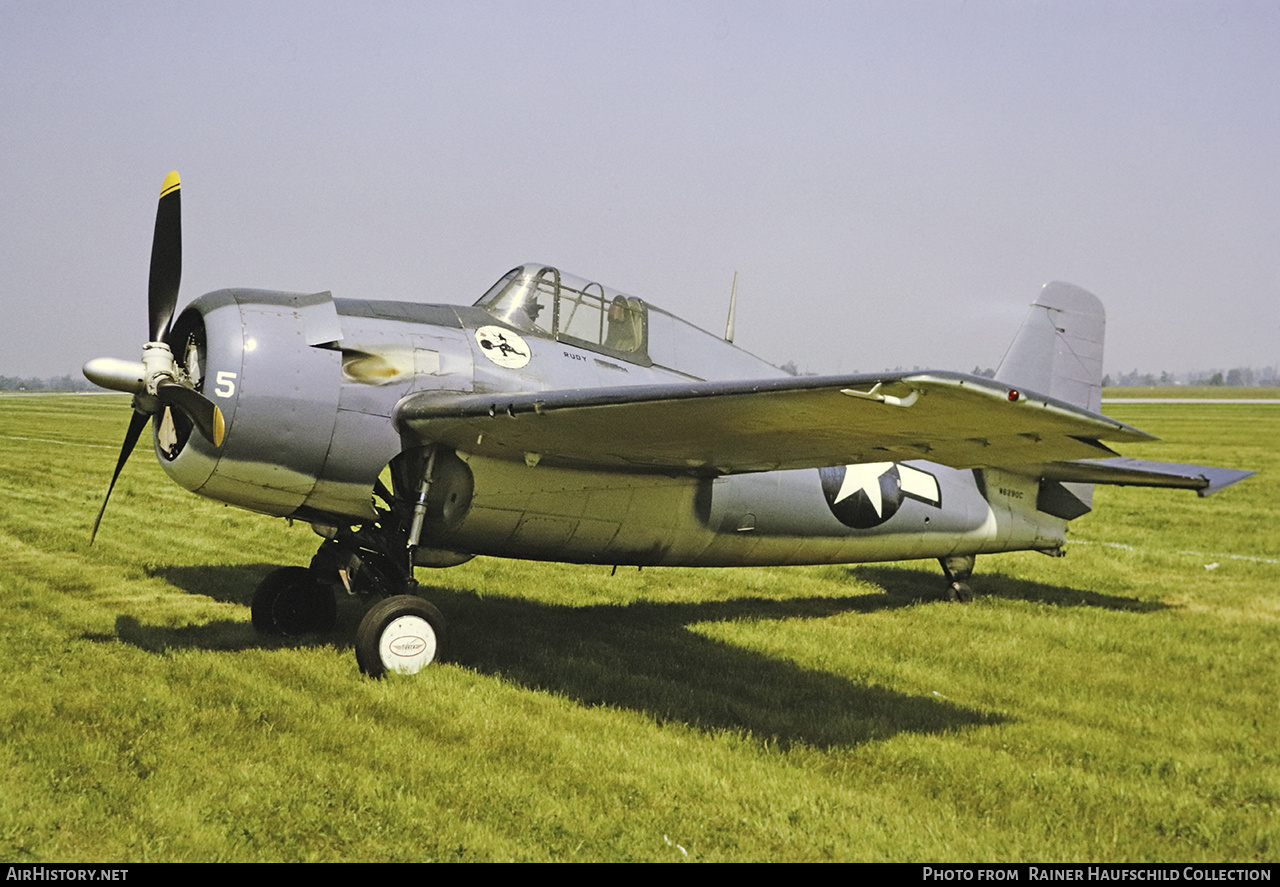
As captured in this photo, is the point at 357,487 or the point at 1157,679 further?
the point at 1157,679

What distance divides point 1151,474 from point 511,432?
621cm

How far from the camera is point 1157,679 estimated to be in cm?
700

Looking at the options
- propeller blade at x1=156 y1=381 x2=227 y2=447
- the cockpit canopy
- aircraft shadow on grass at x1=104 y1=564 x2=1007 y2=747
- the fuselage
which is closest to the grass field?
aircraft shadow on grass at x1=104 y1=564 x2=1007 y2=747

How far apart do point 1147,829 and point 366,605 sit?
5941mm

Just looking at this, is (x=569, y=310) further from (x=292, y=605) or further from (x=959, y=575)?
(x=959, y=575)

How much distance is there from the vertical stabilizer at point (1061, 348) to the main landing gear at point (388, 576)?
633cm

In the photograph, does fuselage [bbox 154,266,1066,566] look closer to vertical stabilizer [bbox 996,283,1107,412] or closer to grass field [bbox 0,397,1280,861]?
grass field [bbox 0,397,1280,861]

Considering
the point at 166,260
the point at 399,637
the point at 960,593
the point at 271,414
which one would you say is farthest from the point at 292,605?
the point at 960,593

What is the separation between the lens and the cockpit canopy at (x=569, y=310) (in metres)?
7.32

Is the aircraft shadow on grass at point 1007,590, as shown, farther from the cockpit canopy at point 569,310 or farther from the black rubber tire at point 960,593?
the cockpit canopy at point 569,310

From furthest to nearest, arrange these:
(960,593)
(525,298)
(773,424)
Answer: (960,593)
(525,298)
(773,424)

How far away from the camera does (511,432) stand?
602cm
